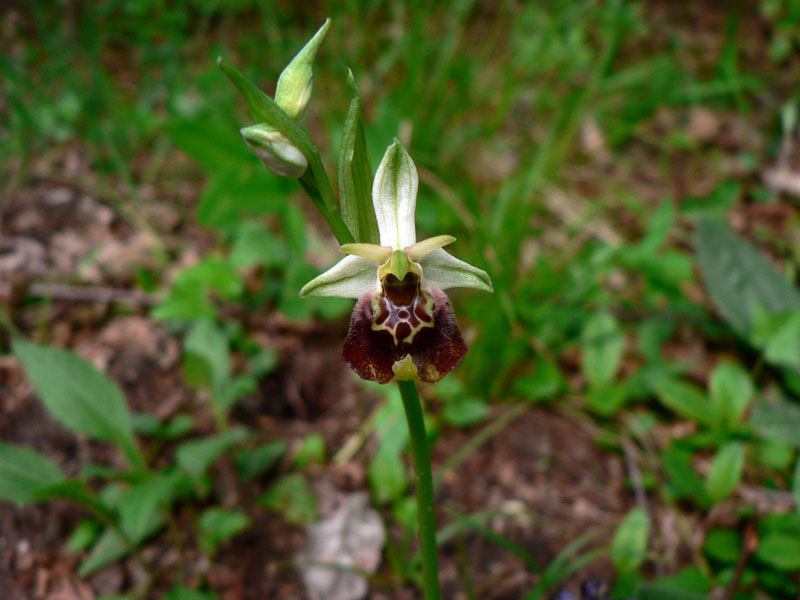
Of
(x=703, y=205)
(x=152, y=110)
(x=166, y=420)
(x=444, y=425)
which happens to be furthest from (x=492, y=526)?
(x=152, y=110)

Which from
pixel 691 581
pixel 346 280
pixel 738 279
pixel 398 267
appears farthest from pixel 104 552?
pixel 738 279

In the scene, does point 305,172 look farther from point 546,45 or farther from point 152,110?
point 152,110

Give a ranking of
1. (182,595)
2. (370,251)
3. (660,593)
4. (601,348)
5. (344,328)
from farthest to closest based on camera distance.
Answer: (344,328) < (601,348) < (182,595) < (660,593) < (370,251)

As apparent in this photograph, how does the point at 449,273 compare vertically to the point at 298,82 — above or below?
below

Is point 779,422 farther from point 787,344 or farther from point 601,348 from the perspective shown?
point 601,348

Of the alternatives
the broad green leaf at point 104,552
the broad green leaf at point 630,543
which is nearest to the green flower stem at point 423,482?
the broad green leaf at point 630,543

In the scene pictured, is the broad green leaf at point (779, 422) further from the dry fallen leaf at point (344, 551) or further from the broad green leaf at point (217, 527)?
the broad green leaf at point (217, 527)
